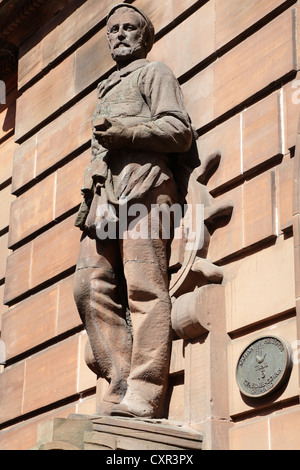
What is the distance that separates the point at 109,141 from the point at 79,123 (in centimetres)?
242

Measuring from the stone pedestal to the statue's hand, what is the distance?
86.9 inches

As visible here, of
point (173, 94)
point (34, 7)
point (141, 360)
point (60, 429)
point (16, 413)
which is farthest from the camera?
point (34, 7)

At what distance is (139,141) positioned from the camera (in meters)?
8.49

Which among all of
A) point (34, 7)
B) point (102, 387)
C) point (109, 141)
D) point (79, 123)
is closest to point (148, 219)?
point (109, 141)

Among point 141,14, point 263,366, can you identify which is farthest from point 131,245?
point 141,14

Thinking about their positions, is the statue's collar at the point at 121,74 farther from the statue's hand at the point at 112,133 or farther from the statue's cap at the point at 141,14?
the statue's hand at the point at 112,133

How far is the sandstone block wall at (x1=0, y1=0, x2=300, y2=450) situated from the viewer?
25.8 feet

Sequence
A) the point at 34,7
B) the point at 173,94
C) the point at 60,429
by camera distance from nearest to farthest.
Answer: the point at 60,429 → the point at 173,94 → the point at 34,7

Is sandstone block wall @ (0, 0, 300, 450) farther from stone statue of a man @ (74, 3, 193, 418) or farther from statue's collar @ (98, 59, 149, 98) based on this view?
statue's collar @ (98, 59, 149, 98)

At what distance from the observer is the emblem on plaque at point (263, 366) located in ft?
24.3

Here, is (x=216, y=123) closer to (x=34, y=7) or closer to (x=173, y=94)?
(x=173, y=94)

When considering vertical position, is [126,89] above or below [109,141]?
above

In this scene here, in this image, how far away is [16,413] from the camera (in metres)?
10.7

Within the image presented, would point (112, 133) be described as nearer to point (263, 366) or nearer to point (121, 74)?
point (121, 74)
